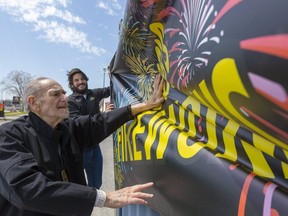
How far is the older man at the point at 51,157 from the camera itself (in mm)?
1344

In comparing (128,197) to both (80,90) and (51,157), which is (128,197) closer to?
(51,157)

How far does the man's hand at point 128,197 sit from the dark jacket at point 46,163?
0.23 ft

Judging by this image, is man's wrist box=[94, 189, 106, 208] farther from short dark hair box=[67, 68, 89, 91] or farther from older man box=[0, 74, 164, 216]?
short dark hair box=[67, 68, 89, 91]

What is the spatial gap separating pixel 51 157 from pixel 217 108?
97 cm

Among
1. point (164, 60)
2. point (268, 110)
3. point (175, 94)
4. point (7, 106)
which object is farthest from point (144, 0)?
point (7, 106)

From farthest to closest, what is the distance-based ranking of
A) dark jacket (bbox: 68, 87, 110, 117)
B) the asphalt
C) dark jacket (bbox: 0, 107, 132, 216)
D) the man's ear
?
the asphalt
dark jacket (bbox: 68, 87, 110, 117)
the man's ear
dark jacket (bbox: 0, 107, 132, 216)

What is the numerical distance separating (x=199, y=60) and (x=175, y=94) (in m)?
0.41

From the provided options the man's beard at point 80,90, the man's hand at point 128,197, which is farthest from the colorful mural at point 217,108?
the man's beard at point 80,90

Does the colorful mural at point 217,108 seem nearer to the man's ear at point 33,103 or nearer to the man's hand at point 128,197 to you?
the man's hand at point 128,197

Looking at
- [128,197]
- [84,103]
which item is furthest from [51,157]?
[84,103]

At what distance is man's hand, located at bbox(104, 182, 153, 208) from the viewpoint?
1354mm

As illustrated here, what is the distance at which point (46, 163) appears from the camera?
158 cm

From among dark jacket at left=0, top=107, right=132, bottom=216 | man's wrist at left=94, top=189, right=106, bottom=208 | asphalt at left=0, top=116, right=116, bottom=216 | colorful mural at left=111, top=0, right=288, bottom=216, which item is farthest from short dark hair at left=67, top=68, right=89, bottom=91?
man's wrist at left=94, top=189, right=106, bottom=208

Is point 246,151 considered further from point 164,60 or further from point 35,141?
point 35,141
